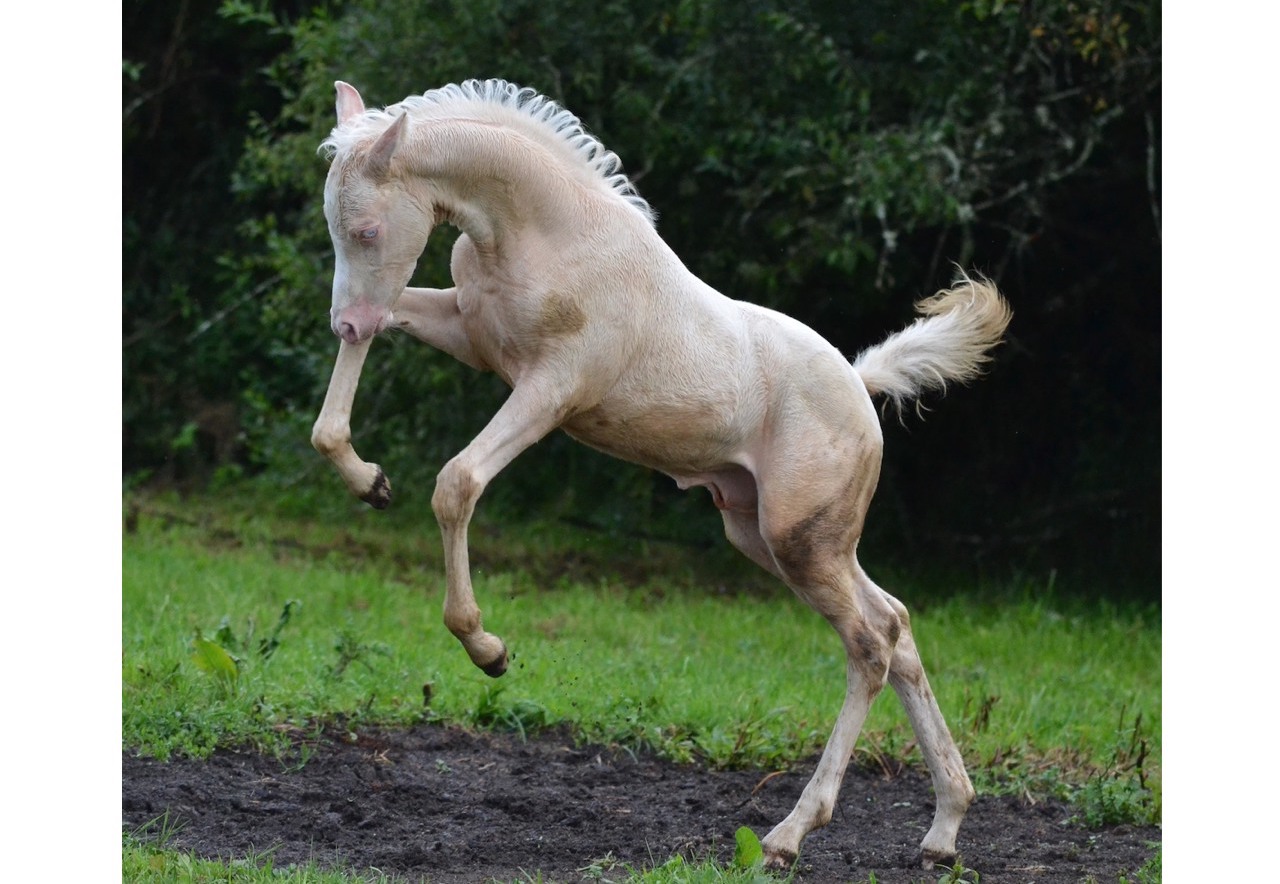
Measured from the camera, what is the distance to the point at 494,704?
5.96 m

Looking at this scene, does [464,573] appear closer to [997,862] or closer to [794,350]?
[794,350]

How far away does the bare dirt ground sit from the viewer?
177 inches

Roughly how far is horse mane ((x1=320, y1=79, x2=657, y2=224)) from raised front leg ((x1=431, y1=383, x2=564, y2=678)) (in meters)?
0.72

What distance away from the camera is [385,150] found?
153 inches

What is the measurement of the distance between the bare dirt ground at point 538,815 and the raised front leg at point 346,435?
107 cm

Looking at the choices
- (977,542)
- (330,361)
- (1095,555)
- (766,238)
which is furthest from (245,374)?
(1095,555)

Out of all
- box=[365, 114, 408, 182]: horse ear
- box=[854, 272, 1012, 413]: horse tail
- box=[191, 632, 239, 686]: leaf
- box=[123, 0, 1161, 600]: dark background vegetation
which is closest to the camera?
box=[365, 114, 408, 182]: horse ear

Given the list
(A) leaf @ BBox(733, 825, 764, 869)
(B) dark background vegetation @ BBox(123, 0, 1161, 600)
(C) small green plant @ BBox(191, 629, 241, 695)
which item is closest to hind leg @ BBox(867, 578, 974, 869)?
(A) leaf @ BBox(733, 825, 764, 869)

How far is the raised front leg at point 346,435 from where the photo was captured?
13.4ft

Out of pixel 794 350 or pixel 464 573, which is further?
pixel 794 350

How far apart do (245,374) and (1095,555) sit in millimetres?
6196

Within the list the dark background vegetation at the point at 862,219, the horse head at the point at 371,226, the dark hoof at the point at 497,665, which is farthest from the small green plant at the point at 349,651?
the dark background vegetation at the point at 862,219

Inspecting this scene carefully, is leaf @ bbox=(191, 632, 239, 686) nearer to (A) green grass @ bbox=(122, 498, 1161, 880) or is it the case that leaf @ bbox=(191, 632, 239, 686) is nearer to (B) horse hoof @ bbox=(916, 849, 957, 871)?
(A) green grass @ bbox=(122, 498, 1161, 880)

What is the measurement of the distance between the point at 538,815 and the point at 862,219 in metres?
4.95
